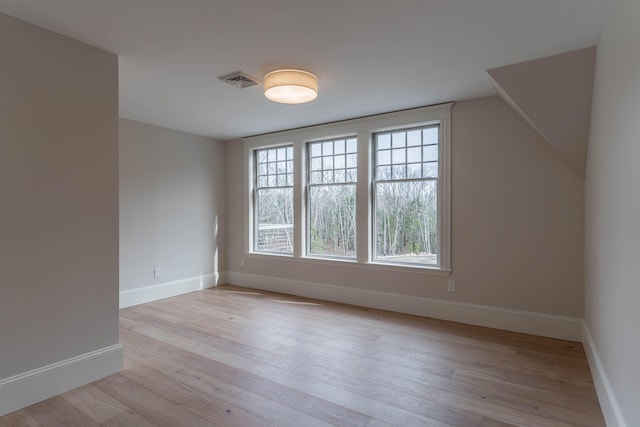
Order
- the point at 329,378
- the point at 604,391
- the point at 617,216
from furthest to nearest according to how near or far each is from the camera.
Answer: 1. the point at 329,378
2. the point at 604,391
3. the point at 617,216

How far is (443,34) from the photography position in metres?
2.30

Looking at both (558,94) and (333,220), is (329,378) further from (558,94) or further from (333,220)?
(558,94)

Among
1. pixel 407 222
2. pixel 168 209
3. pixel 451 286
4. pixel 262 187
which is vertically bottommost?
pixel 451 286

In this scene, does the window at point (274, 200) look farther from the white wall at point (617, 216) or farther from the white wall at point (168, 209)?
the white wall at point (617, 216)

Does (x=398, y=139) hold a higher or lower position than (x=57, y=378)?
higher

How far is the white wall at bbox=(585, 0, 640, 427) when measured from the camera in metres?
1.51

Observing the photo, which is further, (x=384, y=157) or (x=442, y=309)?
(x=384, y=157)

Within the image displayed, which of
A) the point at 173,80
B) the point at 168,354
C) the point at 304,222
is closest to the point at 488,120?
the point at 304,222

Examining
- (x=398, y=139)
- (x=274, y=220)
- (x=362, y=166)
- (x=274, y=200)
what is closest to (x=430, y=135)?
(x=398, y=139)

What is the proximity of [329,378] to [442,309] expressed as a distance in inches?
73.6

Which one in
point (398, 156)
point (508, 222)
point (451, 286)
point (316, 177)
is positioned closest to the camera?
point (508, 222)

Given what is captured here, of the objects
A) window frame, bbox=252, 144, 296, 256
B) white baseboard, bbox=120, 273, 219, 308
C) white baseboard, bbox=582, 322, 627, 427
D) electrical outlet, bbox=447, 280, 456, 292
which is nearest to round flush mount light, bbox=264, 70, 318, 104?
window frame, bbox=252, 144, 296, 256

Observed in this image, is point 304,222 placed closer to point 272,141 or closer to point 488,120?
point 272,141

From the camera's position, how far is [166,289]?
476 centimetres
